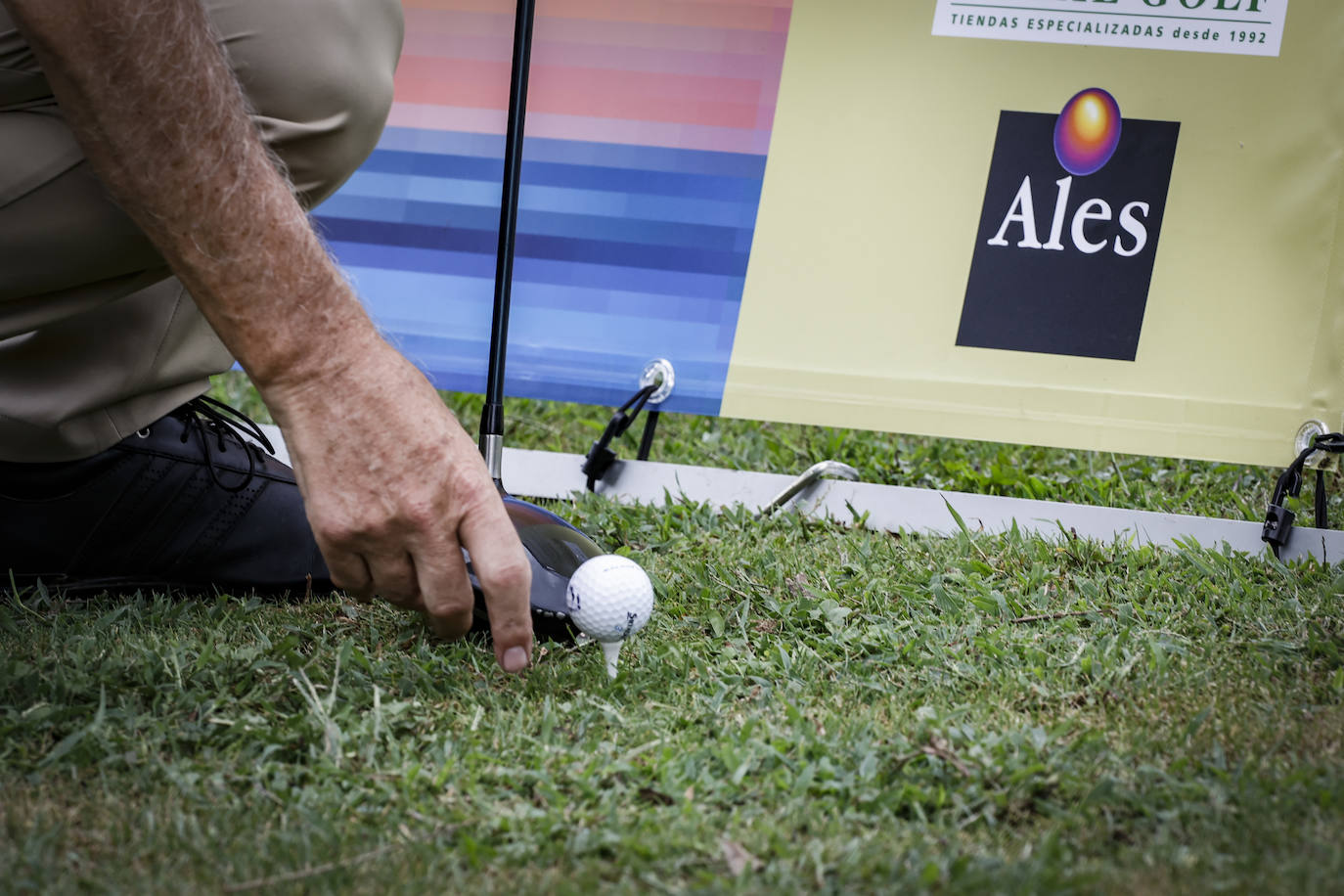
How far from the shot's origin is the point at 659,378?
2.45m

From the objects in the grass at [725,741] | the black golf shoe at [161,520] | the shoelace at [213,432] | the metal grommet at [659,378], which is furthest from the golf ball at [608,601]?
the metal grommet at [659,378]

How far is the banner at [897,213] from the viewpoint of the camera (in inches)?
86.2

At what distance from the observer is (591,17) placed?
2410 mm

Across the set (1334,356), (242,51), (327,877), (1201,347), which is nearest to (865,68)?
(1201,347)

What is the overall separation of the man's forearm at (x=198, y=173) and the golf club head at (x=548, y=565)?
423 mm

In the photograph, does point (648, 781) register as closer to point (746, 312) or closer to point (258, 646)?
point (258, 646)

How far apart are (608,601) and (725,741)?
0.24 m

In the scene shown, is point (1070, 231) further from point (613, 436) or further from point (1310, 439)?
point (613, 436)

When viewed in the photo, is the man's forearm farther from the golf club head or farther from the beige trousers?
the golf club head

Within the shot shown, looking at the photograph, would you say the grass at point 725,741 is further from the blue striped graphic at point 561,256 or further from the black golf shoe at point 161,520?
the blue striped graphic at point 561,256

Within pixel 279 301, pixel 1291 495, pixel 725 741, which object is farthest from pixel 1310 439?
pixel 279 301

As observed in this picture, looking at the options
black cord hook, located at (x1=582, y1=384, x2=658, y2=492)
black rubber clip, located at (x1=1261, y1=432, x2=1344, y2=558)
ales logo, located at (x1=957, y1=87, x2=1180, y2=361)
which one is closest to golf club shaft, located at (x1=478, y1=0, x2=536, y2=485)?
black cord hook, located at (x1=582, y1=384, x2=658, y2=492)

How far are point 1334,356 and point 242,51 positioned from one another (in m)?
2.15

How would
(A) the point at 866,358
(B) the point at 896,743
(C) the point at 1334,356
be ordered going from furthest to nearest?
(A) the point at 866,358 → (C) the point at 1334,356 → (B) the point at 896,743
